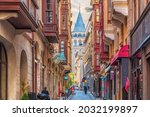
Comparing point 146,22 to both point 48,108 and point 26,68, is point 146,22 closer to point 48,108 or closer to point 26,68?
point 26,68

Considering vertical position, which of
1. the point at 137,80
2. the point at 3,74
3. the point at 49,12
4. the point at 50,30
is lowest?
the point at 137,80

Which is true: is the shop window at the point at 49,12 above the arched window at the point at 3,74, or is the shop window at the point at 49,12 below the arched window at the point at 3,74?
above

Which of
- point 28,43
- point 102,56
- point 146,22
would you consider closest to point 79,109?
point 146,22

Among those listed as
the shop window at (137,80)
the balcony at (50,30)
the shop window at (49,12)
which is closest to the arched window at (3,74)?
the shop window at (137,80)

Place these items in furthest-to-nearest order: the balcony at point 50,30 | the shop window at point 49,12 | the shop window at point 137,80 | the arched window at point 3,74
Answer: the shop window at point 49,12, the balcony at point 50,30, the shop window at point 137,80, the arched window at point 3,74

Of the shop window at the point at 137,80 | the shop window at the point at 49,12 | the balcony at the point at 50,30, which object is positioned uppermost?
the shop window at the point at 49,12

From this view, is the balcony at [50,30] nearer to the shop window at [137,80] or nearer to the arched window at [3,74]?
the shop window at [137,80]

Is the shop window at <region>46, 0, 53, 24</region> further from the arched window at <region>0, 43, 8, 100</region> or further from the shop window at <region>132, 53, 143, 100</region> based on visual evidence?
the arched window at <region>0, 43, 8, 100</region>

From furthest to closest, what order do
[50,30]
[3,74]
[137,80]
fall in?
[50,30] < [137,80] < [3,74]

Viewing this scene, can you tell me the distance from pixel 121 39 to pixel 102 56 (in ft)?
47.4

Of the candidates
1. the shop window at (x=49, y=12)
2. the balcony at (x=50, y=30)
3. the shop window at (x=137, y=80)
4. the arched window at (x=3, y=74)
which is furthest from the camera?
the shop window at (x=49, y=12)

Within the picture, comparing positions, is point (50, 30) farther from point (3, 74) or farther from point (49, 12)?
point (3, 74)

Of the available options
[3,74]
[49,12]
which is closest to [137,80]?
[3,74]

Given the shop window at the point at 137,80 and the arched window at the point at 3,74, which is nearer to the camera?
the arched window at the point at 3,74
